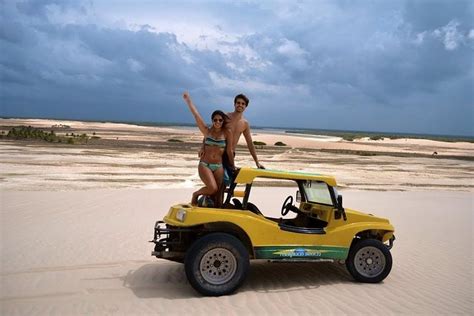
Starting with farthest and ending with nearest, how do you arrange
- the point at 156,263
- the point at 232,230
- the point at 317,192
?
the point at 156,263
the point at 317,192
the point at 232,230

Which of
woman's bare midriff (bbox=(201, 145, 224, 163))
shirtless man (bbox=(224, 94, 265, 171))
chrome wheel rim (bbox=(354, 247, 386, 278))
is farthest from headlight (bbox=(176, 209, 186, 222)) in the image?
chrome wheel rim (bbox=(354, 247, 386, 278))

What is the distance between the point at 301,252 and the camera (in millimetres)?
6434

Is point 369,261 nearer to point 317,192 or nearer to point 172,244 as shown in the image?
point 317,192

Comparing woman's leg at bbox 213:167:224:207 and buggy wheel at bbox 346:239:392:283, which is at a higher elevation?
woman's leg at bbox 213:167:224:207

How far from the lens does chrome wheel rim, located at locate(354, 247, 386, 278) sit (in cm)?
680

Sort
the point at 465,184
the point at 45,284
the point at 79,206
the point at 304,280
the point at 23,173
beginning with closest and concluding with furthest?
the point at 45,284 < the point at 304,280 < the point at 79,206 < the point at 23,173 < the point at 465,184

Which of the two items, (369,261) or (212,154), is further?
(369,261)

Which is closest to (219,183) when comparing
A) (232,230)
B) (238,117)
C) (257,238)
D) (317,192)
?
(232,230)

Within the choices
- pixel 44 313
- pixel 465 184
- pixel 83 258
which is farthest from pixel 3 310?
pixel 465 184

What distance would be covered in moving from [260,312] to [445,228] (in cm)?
737

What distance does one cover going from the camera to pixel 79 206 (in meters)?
12.2

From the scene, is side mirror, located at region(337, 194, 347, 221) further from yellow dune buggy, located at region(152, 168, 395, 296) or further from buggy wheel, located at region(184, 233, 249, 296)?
buggy wheel, located at region(184, 233, 249, 296)

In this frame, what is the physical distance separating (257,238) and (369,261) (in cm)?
190

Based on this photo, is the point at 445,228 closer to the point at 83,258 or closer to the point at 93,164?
the point at 83,258
